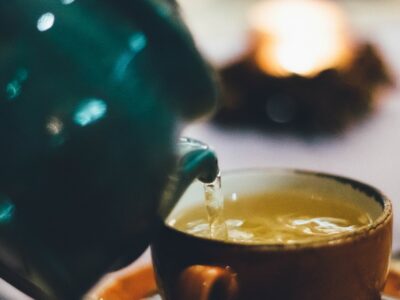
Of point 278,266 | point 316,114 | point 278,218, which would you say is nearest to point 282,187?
point 278,218

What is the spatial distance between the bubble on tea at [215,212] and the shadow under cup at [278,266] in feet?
0.18

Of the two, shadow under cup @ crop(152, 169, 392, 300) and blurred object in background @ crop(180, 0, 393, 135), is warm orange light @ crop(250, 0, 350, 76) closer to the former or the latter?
blurred object in background @ crop(180, 0, 393, 135)

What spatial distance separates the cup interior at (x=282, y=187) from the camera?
1.59 feet

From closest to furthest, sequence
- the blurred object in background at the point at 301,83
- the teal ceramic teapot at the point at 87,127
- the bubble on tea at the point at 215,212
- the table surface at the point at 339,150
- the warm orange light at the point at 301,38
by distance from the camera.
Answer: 1. the teal ceramic teapot at the point at 87,127
2. the bubble on tea at the point at 215,212
3. the table surface at the point at 339,150
4. the blurred object in background at the point at 301,83
5. the warm orange light at the point at 301,38

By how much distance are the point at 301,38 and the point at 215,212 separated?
3.13 feet

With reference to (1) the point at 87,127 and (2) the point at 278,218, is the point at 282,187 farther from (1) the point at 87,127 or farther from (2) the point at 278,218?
(1) the point at 87,127

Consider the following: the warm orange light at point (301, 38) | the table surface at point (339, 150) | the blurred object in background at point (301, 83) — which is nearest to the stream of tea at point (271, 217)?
the table surface at point (339, 150)

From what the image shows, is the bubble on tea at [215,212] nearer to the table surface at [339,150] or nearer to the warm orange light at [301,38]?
the table surface at [339,150]

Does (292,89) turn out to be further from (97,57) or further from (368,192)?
(97,57)

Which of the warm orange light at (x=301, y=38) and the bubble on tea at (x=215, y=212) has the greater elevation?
the bubble on tea at (x=215, y=212)

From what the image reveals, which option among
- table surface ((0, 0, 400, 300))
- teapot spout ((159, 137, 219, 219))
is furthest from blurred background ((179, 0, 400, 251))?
teapot spout ((159, 137, 219, 219))

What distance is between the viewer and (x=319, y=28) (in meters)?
1.47

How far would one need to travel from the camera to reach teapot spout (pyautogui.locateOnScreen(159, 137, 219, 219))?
38cm

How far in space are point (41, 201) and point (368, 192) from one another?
0.23 metres
